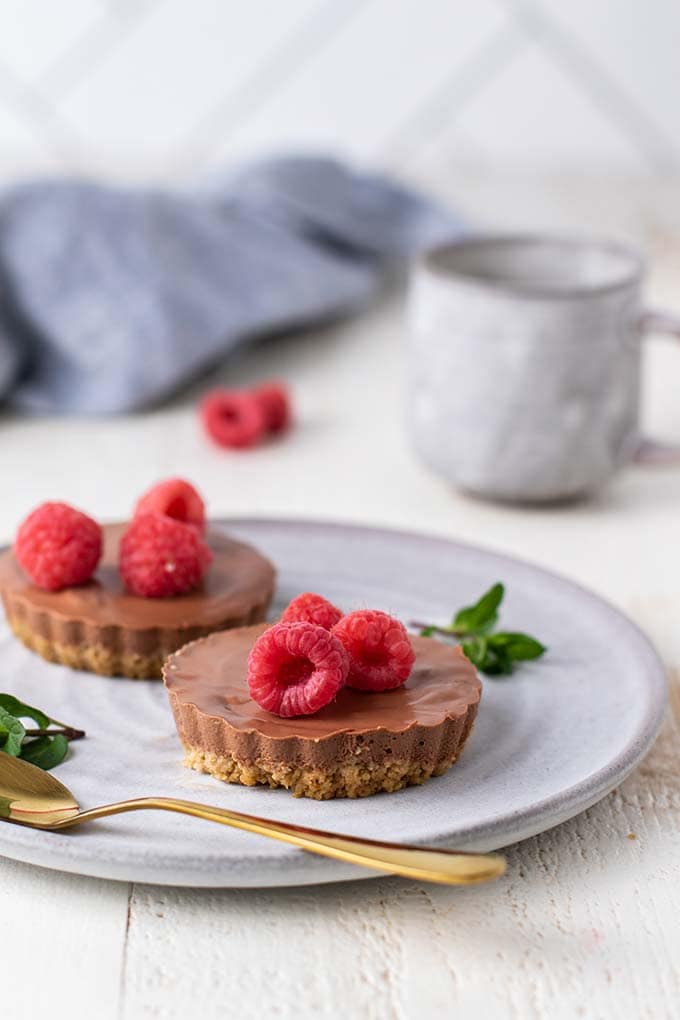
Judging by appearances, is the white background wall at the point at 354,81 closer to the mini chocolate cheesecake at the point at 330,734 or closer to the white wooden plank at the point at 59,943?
the mini chocolate cheesecake at the point at 330,734

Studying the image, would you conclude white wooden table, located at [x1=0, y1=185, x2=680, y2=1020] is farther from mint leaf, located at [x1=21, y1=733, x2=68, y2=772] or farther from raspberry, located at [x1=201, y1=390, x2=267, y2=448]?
raspberry, located at [x1=201, y1=390, x2=267, y2=448]

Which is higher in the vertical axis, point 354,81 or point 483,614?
point 354,81

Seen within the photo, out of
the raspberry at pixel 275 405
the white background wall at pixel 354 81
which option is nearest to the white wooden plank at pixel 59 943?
the raspberry at pixel 275 405

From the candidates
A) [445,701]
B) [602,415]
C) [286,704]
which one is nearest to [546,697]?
[445,701]

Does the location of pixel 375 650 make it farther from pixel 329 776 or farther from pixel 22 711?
pixel 22 711

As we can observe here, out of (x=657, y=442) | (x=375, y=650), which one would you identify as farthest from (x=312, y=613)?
(x=657, y=442)
